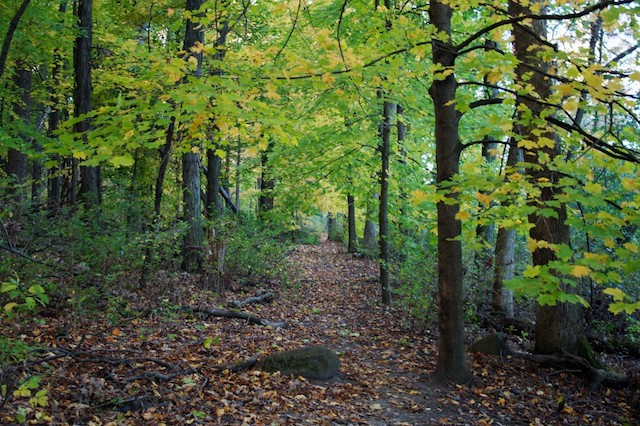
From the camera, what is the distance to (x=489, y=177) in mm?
4488

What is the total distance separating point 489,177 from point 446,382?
2.99 meters

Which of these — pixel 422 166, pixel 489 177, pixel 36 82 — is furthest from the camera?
pixel 36 82

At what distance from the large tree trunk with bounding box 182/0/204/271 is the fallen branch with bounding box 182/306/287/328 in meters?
1.71

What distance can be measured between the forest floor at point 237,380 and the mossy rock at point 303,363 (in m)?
0.13

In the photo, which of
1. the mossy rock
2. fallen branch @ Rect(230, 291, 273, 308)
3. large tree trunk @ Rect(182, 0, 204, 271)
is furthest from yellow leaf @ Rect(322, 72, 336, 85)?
large tree trunk @ Rect(182, 0, 204, 271)

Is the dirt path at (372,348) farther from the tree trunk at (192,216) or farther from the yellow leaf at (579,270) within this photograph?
the yellow leaf at (579,270)

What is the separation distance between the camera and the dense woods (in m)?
4.12

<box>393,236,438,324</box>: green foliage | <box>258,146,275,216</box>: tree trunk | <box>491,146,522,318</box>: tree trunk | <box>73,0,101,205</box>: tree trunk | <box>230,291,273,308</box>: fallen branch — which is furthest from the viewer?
<box>258,146,275,216</box>: tree trunk

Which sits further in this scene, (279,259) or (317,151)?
(317,151)

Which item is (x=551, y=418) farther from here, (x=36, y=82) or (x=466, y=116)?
(x=36, y=82)

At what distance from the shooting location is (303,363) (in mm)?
5879

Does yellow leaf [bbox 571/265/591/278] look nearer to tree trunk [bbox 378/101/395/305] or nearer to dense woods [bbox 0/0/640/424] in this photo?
dense woods [bbox 0/0/640/424]

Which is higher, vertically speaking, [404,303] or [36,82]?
[36,82]

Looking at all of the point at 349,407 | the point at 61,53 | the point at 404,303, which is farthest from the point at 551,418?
the point at 61,53
